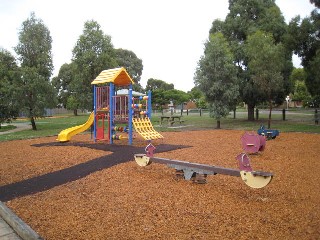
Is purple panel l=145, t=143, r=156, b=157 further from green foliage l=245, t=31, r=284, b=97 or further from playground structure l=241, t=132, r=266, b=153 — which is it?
green foliage l=245, t=31, r=284, b=97

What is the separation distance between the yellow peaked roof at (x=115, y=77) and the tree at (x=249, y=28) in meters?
13.1

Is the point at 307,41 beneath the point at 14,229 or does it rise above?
above

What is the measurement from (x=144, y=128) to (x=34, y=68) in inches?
549

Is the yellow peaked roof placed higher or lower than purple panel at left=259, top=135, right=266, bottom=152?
higher

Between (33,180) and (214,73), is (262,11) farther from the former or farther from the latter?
(33,180)

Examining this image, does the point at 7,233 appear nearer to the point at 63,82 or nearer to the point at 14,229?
the point at 14,229

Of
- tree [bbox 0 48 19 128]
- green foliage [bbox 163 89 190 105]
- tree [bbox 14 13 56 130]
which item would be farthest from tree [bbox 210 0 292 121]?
green foliage [bbox 163 89 190 105]

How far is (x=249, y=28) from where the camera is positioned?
2705cm

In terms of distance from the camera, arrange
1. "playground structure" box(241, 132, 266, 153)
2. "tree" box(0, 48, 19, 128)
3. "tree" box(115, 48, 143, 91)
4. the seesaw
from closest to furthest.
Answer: the seesaw
"playground structure" box(241, 132, 266, 153)
"tree" box(0, 48, 19, 128)
"tree" box(115, 48, 143, 91)

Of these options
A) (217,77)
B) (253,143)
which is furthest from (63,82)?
(253,143)

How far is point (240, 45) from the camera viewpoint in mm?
27094

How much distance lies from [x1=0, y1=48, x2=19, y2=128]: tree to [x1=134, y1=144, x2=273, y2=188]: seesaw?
1939 centimetres

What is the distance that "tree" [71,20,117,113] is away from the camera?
25000mm

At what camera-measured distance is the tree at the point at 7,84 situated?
2350 centimetres
